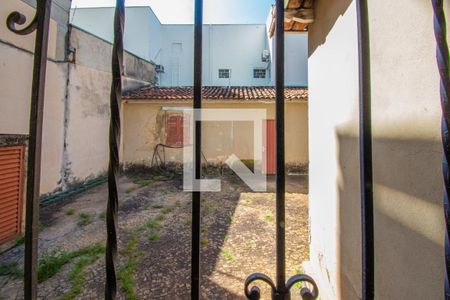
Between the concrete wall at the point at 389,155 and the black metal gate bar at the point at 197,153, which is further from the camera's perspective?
the concrete wall at the point at 389,155

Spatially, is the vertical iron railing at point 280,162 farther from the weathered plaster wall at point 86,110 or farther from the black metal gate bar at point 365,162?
the weathered plaster wall at point 86,110

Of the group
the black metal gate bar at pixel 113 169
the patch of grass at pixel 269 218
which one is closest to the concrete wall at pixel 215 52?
the patch of grass at pixel 269 218

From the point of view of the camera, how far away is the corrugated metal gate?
13.2 feet

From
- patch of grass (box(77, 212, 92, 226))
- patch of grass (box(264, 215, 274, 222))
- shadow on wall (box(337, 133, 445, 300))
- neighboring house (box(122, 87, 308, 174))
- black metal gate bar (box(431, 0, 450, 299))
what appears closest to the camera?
black metal gate bar (box(431, 0, 450, 299))

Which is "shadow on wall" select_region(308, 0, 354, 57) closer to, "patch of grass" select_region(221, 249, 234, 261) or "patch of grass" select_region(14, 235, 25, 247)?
"patch of grass" select_region(221, 249, 234, 261)

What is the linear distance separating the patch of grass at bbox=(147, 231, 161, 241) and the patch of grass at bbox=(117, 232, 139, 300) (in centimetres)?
21

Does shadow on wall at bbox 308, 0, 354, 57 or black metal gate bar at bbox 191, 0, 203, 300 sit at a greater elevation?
shadow on wall at bbox 308, 0, 354, 57

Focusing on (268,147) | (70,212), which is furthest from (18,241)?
(268,147)

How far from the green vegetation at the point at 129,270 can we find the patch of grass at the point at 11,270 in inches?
49.4

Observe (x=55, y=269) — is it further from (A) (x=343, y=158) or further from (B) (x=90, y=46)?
(B) (x=90, y=46)

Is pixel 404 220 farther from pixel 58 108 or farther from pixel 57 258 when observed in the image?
pixel 58 108

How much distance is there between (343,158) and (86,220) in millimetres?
4955

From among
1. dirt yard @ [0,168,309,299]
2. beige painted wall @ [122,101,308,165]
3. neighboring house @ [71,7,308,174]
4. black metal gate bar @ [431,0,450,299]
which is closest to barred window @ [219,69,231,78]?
neighboring house @ [71,7,308,174]

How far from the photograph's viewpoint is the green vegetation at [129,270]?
2.79m
